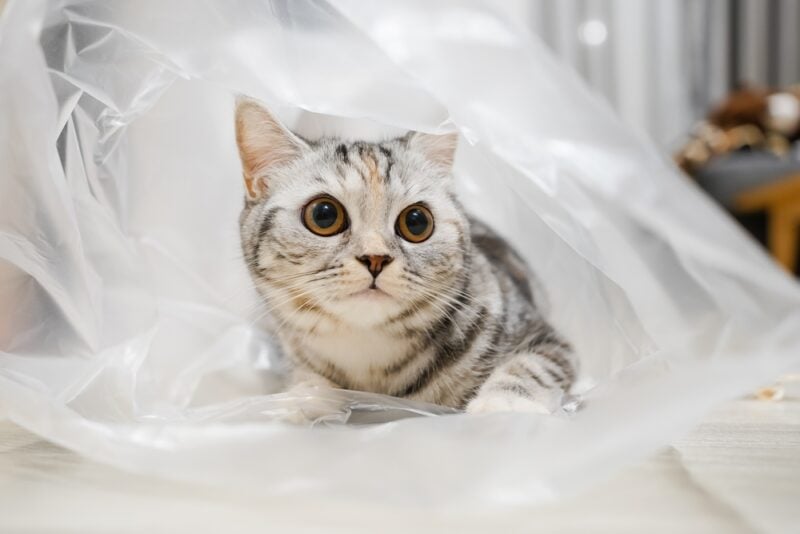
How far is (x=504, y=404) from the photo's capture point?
86 centimetres

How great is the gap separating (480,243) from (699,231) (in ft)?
1.42

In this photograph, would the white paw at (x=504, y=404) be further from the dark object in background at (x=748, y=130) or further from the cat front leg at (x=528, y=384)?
the dark object in background at (x=748, y=130)

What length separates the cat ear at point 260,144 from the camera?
0.99 metres

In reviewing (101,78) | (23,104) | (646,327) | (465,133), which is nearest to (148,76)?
(101,78)

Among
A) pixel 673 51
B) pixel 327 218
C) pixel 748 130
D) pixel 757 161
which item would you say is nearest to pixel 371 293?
pixel 327 218

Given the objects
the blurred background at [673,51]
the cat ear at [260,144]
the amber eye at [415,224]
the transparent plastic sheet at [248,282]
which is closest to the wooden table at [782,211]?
the blurred background at [673,51]

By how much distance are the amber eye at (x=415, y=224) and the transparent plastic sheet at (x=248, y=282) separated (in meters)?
0.13

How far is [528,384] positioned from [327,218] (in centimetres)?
36

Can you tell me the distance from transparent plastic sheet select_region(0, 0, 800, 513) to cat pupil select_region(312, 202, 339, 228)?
128 millimetres

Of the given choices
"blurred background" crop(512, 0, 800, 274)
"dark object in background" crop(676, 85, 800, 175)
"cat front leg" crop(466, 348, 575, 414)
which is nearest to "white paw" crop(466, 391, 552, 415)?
"cat front leg" crop(466, 348, 575, 414)

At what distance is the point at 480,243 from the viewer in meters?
1.30

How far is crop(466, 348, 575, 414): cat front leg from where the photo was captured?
2.82ft

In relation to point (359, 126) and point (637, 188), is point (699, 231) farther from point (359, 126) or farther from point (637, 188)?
point (359, 126)

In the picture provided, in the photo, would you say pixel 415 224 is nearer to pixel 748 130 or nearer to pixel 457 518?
pixel 457 518
